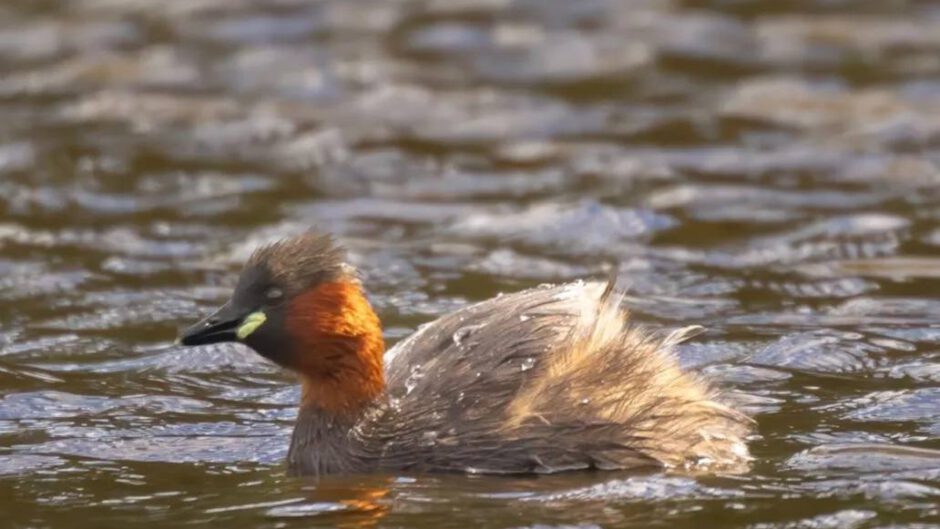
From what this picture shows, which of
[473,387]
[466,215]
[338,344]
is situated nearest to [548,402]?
[473,387]

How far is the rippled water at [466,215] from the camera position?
740 centimetres

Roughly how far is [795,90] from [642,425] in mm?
8488

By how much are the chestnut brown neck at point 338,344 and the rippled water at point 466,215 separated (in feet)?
1.25

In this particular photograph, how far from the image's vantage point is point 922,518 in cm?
680

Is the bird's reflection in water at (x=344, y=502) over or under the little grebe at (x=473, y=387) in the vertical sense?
under

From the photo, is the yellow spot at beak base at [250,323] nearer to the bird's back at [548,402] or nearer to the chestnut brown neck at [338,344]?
the chestnut brown neck at [338,344]

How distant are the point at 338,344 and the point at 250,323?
36 cm

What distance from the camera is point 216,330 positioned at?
7723 mm

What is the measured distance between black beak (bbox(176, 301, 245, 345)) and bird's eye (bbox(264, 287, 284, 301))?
A: 12 centimetres

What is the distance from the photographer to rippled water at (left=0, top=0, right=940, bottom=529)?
291 inches

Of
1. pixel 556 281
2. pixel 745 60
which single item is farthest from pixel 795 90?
pixel 556 281

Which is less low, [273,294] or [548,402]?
[273,294]

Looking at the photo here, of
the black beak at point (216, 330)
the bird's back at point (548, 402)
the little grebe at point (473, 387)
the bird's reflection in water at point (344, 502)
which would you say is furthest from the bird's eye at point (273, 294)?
the bird's reflection in water at point (344, 502)

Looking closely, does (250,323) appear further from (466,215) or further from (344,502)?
(466,215)
